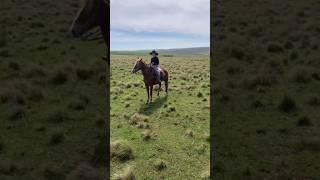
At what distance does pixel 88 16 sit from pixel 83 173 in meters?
7.04

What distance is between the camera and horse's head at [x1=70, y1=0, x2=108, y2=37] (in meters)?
16.1

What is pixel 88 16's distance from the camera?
53.5 ft

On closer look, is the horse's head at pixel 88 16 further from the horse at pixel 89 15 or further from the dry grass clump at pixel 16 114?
the dry grass clump at pixel 16 114

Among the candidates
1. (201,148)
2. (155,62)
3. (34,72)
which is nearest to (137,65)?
(155,62)

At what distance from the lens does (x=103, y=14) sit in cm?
1648

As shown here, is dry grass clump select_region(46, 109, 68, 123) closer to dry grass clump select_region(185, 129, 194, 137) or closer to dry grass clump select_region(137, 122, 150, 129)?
dry grass clump select_region(137, 122, 150, 129)

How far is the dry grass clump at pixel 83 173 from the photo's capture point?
10646 millimetres

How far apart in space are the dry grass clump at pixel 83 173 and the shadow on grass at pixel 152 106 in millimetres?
6525
